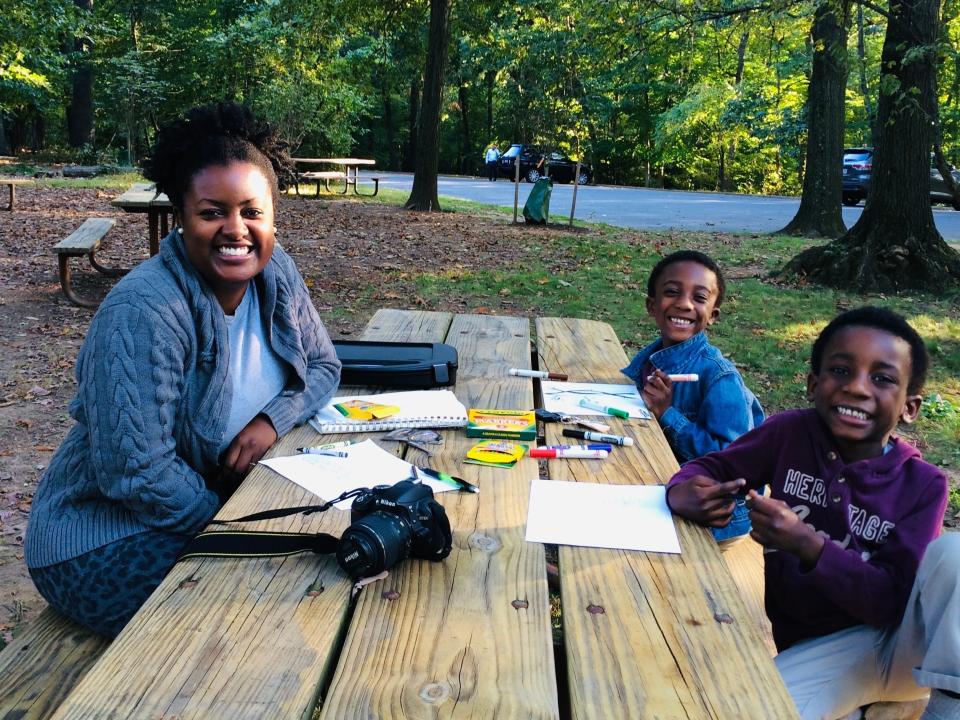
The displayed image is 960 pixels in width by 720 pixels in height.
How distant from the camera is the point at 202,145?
2521mm

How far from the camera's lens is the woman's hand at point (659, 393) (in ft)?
9.84

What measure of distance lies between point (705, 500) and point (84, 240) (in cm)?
712

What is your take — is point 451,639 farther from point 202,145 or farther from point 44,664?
point 202,145

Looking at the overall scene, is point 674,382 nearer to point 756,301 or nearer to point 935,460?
point 935,460

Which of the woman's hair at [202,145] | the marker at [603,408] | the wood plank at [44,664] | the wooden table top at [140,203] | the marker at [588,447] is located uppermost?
the woman's hair at [202,145]

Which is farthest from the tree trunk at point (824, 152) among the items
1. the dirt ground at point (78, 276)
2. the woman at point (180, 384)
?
the woman at point (180, 384)

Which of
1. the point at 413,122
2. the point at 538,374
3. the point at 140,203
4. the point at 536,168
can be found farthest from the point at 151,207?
the point at 413,122

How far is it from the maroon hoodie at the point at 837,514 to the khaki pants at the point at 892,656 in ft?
0.17

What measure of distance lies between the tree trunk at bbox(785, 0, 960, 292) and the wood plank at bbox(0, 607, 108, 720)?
814 cm

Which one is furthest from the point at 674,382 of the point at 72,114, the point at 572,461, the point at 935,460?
the point at 72,114

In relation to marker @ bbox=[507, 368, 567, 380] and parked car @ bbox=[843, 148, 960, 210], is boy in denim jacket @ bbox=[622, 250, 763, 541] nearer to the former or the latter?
marker @ bbox=[507, 368, 567, 380]

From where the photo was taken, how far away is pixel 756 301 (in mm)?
8359

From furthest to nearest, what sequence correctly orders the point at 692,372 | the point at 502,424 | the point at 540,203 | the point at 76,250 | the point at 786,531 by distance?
the point at 540,203 < the point at 76,250 < the point at 692,372 < the point at 502,424 < the point at 786,531

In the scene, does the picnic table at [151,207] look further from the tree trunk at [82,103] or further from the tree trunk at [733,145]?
the tree trunk at [733,145]
